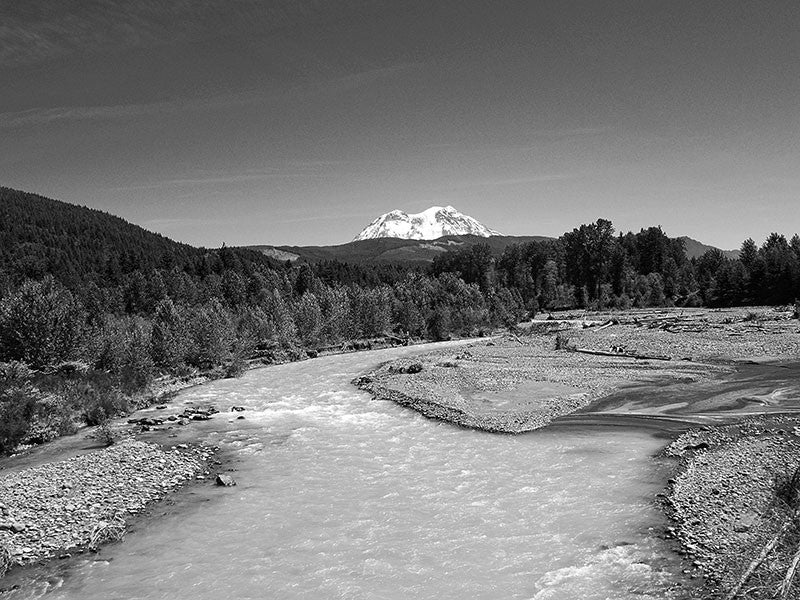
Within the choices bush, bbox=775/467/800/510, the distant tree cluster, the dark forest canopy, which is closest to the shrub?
the dark forest canopy

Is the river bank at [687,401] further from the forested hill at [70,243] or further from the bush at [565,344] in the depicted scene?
the forested hill at [70,243]

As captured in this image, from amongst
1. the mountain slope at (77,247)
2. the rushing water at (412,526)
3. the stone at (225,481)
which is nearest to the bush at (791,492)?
the rushing water at (412,526)

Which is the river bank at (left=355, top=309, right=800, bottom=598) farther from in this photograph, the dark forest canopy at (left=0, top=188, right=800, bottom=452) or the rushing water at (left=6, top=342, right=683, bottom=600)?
the dark forest canopy at (left=0, top=188, right=800, bottom=452)

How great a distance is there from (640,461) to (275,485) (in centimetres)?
1592

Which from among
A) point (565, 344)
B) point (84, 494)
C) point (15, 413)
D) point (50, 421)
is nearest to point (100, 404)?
point (50, 421)

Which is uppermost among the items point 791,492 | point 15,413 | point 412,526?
point 15,413

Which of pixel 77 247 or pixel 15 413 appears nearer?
pixel 15 413

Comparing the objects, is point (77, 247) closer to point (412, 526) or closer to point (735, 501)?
point (412, 526)

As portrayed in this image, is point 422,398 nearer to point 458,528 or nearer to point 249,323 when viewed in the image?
point 458,528

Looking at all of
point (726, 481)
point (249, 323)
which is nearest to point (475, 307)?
point (249, 323)

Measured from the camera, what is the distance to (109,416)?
3444 cm

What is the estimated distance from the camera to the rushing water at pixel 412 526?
14.8 m

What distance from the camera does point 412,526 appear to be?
59.5 ft

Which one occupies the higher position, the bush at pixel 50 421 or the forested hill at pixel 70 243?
the forested hill at pixel 70 243
